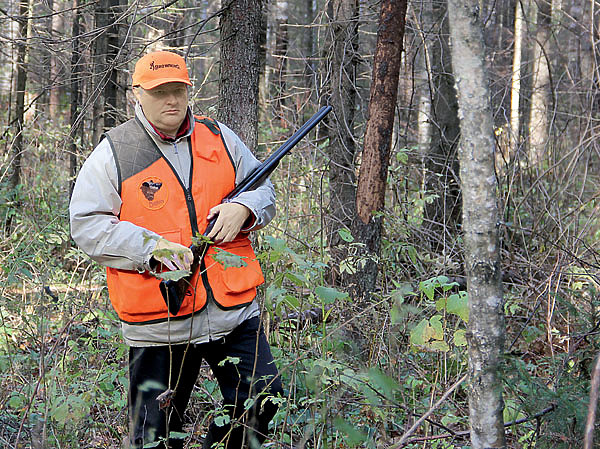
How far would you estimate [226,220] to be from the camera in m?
3.25

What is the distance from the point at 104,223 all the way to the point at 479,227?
184cm

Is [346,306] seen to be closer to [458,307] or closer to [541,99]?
[458,307]

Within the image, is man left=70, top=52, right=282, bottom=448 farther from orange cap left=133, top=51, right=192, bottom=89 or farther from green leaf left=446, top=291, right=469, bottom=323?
green leaf left=446, top=291, right=469, bottom=323

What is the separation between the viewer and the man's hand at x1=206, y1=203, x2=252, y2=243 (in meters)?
3.22

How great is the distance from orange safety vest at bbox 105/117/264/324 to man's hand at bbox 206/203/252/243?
0.07 m

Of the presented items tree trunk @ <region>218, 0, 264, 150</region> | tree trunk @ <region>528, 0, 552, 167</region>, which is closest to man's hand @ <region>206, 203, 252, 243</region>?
tree trunk @ <region>218, 0, 264, 150</region>

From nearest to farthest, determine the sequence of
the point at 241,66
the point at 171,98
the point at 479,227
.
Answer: the point at 479,227 → the point at 171,98 → the point at 241,66

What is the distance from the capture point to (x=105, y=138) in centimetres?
332

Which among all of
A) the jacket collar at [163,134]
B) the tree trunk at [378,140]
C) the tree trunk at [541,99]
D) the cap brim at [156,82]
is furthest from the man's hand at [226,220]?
the tree trunk at [541,99]

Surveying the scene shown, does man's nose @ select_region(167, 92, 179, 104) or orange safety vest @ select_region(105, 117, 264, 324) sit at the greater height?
man's nose @ select_region(167, 92, 179, 104)

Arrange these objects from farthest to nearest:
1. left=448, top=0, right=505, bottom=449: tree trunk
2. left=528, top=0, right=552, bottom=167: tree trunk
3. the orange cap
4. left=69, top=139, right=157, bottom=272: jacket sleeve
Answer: left=528, top=0, right=552, bottom=167: tree trunk < the orange cap < left=69, top=139, right=157, bottom=272: jacket sleeve < left=448, top=0, right=505, bottom=449: tree trunk

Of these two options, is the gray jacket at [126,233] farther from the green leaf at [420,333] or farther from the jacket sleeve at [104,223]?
the green leaf at [420,333]

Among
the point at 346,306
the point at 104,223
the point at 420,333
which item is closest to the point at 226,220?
the point at 104,223

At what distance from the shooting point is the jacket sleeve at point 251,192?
3412 millimetres
